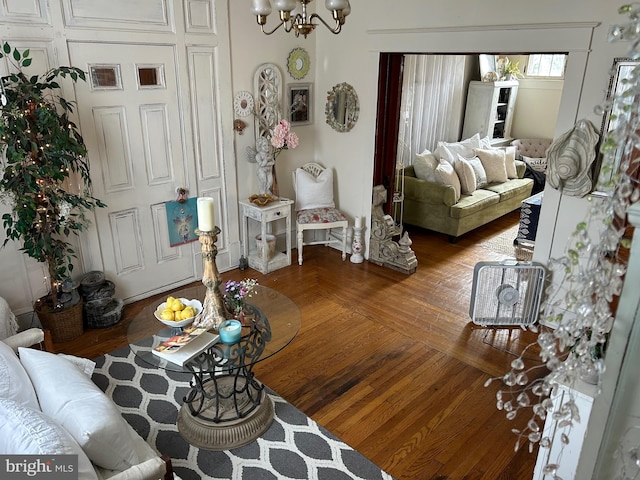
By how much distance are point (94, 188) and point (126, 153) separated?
37 cm

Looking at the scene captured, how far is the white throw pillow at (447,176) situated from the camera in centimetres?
561

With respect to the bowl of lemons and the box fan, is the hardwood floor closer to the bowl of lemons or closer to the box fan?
the box fan

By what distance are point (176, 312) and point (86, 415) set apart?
88 cm

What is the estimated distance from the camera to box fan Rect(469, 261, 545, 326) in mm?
3703

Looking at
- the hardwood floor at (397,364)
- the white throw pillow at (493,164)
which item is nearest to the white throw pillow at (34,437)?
the hardwood floor at (397,364)

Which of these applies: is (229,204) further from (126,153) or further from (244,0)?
(244,0)

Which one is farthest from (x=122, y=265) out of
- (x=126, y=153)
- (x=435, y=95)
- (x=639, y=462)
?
(x=435, y=95)

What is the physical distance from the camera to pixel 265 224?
→ 4.59 m

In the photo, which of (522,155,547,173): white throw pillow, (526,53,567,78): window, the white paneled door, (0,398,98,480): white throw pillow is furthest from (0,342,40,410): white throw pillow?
(526,53,567,78): window

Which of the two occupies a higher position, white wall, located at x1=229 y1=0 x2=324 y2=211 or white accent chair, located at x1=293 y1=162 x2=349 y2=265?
white wall, located at x1=229 y1=0 x2=324 y2=211

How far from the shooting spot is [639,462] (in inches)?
Result: 44.4

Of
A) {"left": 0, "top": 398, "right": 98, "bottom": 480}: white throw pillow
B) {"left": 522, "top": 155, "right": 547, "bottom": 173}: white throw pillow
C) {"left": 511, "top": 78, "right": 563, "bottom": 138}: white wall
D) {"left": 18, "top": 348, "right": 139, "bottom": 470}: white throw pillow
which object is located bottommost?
Answer: {"left": 18, "top": 348, "right": 139, "bottom": 470}: white throw pillow

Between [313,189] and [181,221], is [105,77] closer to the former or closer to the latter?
[181,221]

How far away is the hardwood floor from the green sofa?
69 centimetres
